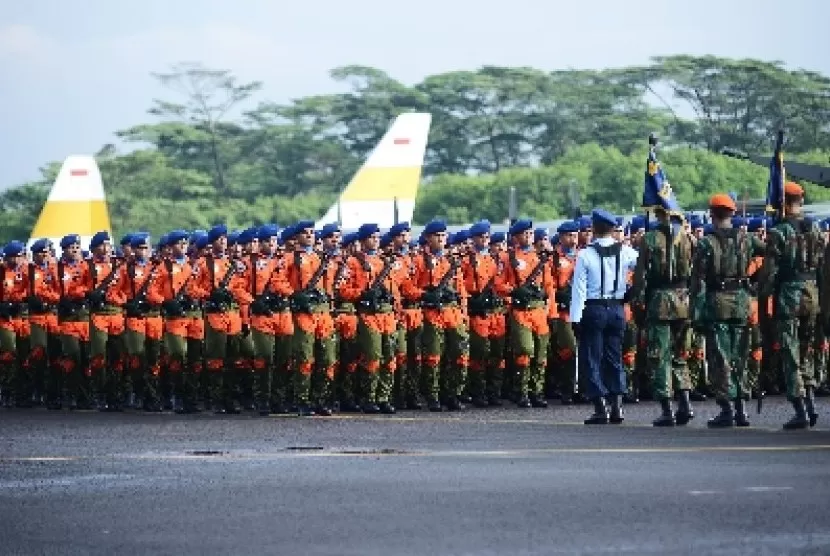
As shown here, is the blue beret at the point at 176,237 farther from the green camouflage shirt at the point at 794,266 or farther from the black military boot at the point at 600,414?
the green camouflage shirt at the point at 794,266

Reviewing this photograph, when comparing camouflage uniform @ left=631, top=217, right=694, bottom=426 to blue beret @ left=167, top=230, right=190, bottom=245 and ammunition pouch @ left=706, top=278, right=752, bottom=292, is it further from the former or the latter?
blue beret @ left=167, top=230, right=190, bottom=245

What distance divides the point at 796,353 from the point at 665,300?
1.40 meters

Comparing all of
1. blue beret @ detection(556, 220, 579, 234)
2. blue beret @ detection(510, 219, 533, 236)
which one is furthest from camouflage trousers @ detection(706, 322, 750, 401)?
blue beret @ detection(556, 220, 579, 234)

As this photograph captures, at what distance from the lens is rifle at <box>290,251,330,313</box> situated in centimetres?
2294

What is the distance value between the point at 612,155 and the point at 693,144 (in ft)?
23.9

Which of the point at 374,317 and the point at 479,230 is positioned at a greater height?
the point at 479,230

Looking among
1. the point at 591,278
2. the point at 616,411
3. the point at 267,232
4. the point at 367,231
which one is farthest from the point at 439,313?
the point at 616,411

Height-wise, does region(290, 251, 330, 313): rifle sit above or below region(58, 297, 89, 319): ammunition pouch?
above

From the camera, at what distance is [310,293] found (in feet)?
75.3

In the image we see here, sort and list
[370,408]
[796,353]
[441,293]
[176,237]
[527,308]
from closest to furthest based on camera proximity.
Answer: [796,353] → [370,408] → [441,293] → [527,308] → [176,237]

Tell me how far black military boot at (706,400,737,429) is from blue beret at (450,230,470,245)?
5.10 metres

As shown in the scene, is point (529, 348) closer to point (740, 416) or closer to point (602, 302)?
point (602, 302)

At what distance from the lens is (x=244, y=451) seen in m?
18.2

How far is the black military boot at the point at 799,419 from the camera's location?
19094 mm
